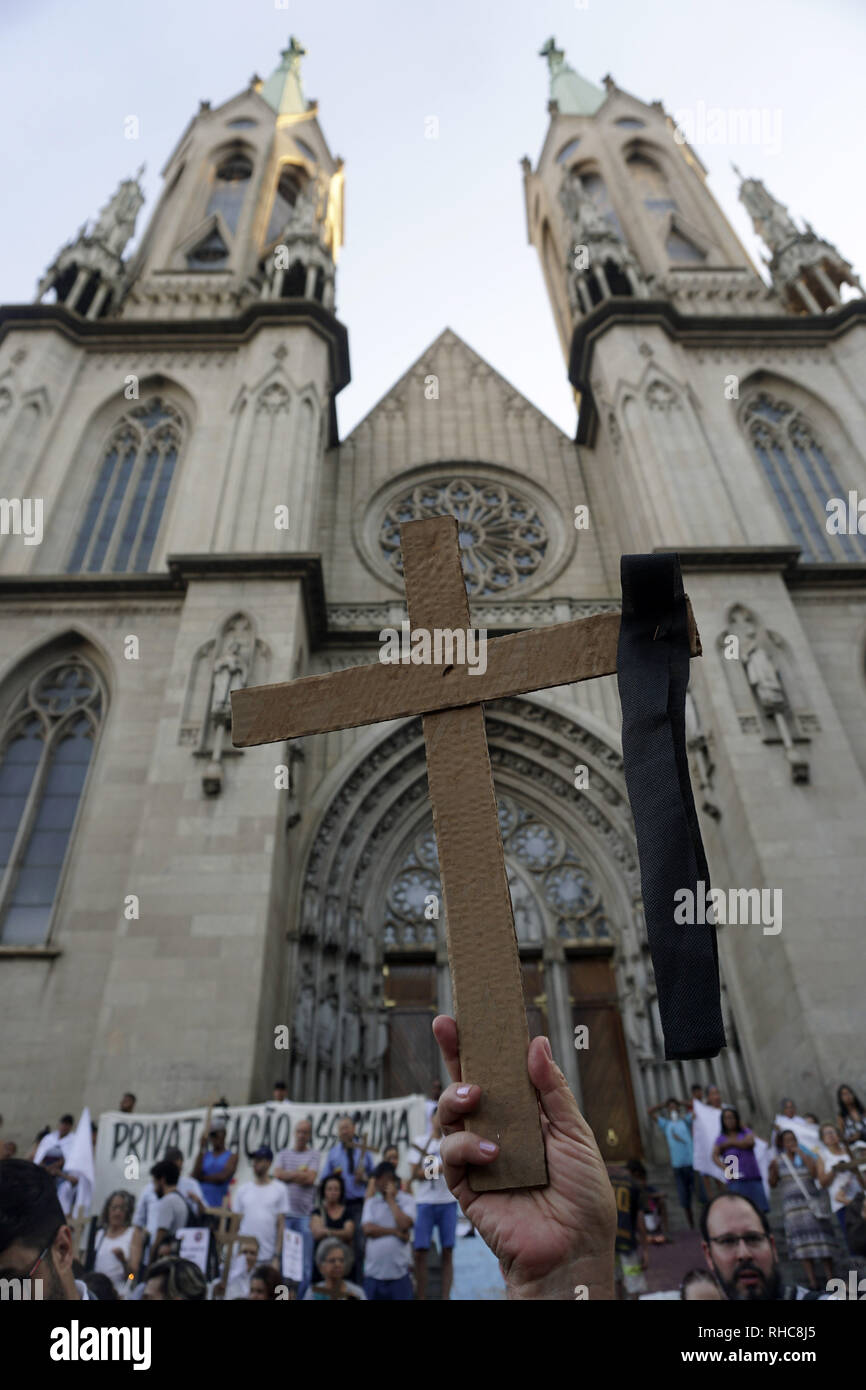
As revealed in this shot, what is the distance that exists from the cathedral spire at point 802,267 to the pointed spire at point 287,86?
16179 millimetres

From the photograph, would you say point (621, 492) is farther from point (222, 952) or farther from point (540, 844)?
point (222, 952)

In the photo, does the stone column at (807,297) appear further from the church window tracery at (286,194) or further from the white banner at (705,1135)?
the white banner at (705,1135)

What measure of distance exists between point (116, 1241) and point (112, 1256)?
10cm

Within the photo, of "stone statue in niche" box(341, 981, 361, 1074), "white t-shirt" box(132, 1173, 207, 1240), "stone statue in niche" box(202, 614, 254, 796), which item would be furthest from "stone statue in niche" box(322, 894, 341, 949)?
"white t-shirt" box(132, 1173, 207, 1240)

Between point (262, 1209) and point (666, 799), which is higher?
point (262, 1209)

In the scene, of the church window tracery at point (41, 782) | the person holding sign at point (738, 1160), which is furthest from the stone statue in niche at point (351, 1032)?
the person holding sign at point (738, 1160)

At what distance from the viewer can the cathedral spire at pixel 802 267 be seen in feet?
59.3

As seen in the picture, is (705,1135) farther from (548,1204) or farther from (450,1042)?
(548,1204)

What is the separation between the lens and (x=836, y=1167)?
6016mm

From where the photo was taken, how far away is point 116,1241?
559cm

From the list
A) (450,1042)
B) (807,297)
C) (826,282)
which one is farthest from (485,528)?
(450,1042)

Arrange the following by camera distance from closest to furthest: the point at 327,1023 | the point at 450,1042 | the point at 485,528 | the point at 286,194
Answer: the point at 450,1042 < the point at 327,1023 < the point at 485,528 < the point at 286,194
